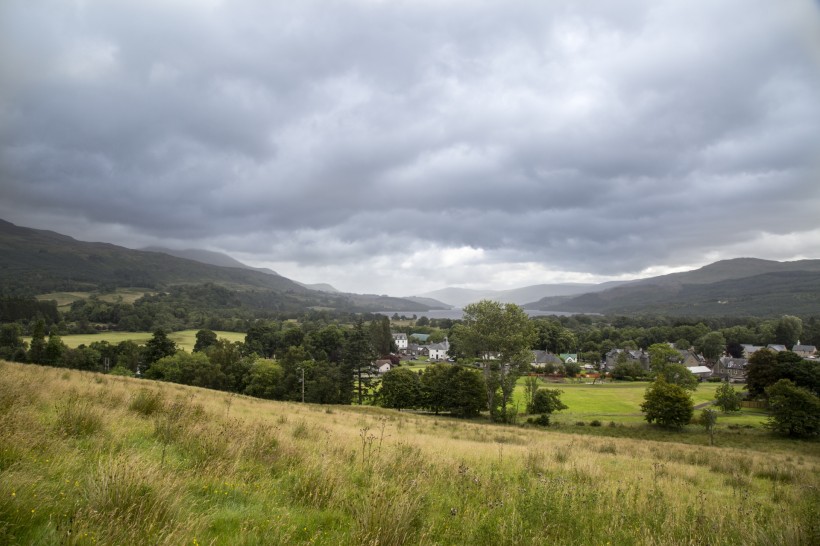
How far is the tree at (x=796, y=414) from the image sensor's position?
38062 mm

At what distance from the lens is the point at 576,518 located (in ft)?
19.5

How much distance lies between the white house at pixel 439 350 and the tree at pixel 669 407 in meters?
93.3

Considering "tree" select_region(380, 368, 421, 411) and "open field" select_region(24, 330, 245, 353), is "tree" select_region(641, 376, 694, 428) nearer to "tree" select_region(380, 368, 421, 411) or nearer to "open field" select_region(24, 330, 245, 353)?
"tree" select_region(380, 368, 421, 411)

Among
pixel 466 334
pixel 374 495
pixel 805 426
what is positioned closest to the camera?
pixel 374 495

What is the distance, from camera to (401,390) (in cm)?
5566

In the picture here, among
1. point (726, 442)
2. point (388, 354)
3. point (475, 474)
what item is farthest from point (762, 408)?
point (388, 354)

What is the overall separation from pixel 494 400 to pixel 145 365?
68646 millimetres

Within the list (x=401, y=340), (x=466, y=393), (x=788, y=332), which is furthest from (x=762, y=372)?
(x=401, y=340)

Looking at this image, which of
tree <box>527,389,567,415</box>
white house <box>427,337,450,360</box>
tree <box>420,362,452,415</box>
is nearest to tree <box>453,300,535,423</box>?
tree <box>527,389,567,415</box>

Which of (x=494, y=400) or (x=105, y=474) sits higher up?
(x=105, y=474)

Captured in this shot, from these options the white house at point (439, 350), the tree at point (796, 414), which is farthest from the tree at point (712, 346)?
the tree at point (796, 414)

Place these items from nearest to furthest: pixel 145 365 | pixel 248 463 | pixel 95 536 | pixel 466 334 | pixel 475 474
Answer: pixel 95 536 → pixel 248 463 → pixel 475 474 → pixel 466 334 → pixel 145 365

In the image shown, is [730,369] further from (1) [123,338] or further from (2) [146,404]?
(1) [123,338]

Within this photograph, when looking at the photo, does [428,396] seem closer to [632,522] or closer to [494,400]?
[494,400]
